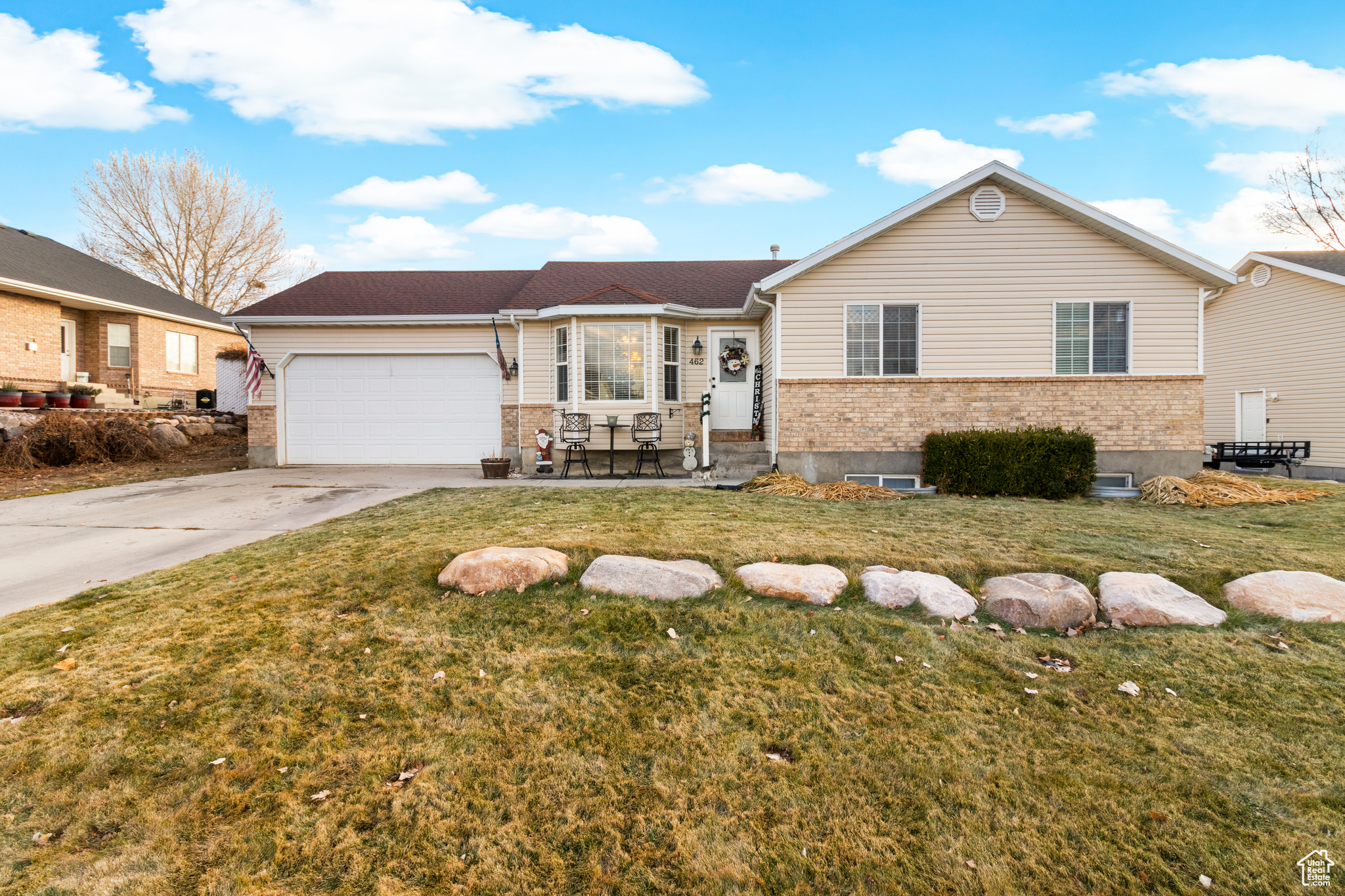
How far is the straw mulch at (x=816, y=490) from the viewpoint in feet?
28.0

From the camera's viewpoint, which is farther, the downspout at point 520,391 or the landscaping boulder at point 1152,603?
the downspout at point 520,391

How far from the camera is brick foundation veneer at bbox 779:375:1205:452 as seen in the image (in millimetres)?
9617

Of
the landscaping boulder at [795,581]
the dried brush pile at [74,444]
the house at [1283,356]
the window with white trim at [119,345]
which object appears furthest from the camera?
the window with white trim at [119,345]

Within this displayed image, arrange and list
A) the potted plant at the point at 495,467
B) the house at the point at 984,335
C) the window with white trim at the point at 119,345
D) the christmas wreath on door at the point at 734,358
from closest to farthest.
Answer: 1. the house at the point at 984,335
2. the potted plant at the point at 495,467
3. the christmas wreath on door at the point at 734,358
4. the window with white trim at the point at 119,345

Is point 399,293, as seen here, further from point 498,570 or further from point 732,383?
point 498,570

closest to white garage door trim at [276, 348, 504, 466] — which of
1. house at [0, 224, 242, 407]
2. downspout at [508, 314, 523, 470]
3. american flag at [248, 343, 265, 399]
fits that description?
american flag at [248, 343, 265, 399]

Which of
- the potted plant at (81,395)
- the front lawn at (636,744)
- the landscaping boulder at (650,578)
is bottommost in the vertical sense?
the front lawn at (636,744)

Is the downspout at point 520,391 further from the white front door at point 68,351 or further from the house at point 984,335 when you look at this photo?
the white front door at point 68,351

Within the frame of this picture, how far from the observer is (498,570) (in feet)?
14.0

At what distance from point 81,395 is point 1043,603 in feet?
65.5

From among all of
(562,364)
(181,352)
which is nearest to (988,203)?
(562,364)

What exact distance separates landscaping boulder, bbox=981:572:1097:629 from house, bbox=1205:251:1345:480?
45.9 ft

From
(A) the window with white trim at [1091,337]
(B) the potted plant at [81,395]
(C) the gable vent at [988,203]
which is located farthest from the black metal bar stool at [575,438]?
(B) the potted plant at [81,395]

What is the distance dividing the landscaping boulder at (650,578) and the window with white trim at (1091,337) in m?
8.43
